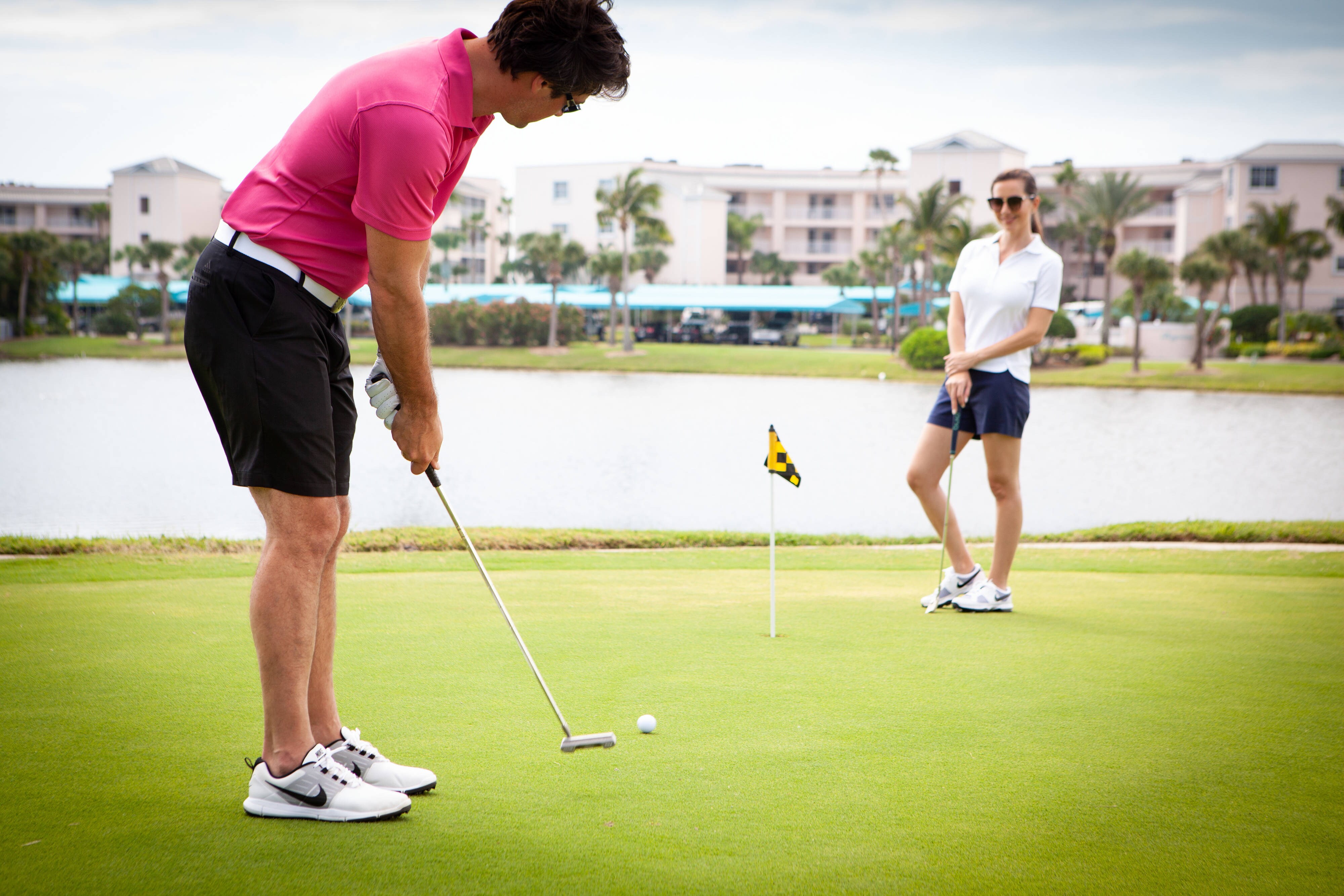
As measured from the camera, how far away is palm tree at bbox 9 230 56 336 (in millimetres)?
47688

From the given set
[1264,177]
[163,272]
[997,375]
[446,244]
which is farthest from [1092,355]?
[446,244]

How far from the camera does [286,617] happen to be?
88.4 inches

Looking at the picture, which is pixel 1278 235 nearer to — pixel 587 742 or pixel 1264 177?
pixel 1264 177

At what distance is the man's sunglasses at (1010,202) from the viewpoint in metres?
4.72

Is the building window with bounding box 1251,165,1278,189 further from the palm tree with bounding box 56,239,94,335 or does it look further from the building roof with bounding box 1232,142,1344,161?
the palm tree with bounding box 56,239,94,335

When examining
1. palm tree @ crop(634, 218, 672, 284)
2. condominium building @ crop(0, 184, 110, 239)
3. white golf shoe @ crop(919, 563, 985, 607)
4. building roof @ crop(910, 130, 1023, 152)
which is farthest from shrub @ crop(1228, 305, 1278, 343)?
condominium building @ crop(0, 184, 110, 239)

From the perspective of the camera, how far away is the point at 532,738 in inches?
104

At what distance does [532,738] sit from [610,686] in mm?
535

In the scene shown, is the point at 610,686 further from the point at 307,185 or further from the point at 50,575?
the point at 50,575

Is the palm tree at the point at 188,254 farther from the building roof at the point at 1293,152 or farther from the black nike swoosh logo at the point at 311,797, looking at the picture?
the black nike swoosh logo at the point at 311,797

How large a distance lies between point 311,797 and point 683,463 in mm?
15301

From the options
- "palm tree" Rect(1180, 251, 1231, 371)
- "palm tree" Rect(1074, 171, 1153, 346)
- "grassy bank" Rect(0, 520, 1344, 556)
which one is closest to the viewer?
"grassy bank" Rect(0, 520, 1344, 556)

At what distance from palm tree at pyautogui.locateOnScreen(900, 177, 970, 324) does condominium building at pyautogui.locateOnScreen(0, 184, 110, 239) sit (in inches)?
2409

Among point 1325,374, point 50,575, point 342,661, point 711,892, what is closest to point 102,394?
point 50,575
